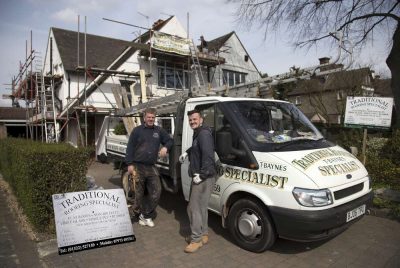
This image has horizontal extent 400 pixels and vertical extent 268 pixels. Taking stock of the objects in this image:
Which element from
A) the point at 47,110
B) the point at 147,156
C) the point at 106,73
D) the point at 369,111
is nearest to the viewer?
the point at 147,156

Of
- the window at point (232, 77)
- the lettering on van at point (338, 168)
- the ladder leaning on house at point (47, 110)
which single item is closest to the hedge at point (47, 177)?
the lettering on van at point (338, 168)

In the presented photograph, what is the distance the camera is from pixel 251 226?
427 centimetres

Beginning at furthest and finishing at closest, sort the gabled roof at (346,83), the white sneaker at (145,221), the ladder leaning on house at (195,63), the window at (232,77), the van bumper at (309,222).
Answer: the window at (232,77), the ladder leaning on house at (195,63), the gabled roof at (346,83), the white sneaker at (145,221), the van bumper at (309,222)

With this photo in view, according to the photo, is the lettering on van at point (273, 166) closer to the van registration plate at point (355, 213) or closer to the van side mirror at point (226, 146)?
the van side mirror at point (226, 146)

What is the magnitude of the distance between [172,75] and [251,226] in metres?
15.8

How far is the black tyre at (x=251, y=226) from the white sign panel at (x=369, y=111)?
4900 millimetres

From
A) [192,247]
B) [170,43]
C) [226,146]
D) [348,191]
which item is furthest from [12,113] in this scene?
[348,191]

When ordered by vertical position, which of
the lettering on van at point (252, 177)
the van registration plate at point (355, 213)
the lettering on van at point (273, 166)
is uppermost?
the lettering on van at point (273, 166)

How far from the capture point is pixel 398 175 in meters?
7.14

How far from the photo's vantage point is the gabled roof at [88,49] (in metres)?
17.7

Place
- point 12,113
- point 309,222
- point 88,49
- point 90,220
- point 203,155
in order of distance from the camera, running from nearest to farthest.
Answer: point 309,222 < point 203,155 < point 90,220 < point 88,49 < point 12,113

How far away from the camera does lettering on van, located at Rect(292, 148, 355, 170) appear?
4.00 m

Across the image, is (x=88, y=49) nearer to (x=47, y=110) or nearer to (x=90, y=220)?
(x=47, y=110)

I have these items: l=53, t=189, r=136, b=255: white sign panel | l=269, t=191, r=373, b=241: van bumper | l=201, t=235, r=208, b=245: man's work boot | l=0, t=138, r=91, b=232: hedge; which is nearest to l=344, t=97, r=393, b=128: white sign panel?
l=269, t=191, r=373, b=241: van bumper
